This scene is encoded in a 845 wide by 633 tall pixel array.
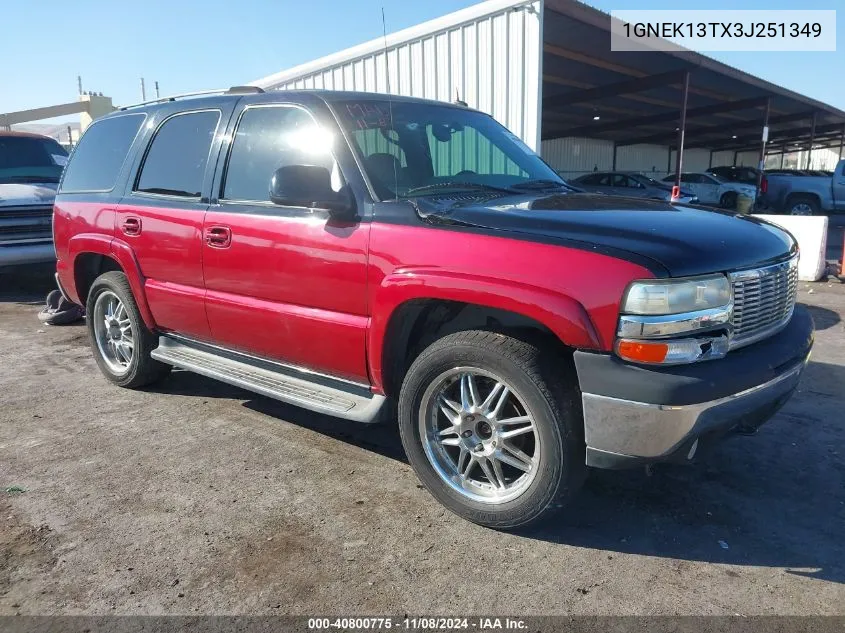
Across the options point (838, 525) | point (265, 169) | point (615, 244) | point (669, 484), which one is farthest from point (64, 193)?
point (838, 525)

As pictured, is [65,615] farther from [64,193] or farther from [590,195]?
[64,193]

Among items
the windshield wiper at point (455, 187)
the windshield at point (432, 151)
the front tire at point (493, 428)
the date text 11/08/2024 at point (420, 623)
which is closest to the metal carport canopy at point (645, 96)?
the windshield at point (432, 151)

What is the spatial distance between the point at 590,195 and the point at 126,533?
285 cm

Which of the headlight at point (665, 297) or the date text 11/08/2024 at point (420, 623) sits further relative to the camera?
the headlight at point (665, 297)

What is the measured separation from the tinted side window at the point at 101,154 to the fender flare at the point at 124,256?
379 millimetres

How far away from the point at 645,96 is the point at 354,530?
23.4 meters

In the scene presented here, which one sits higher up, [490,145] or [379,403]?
[490,145]

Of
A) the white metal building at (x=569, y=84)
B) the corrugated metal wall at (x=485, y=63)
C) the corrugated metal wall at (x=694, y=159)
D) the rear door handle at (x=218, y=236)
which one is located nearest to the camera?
the rear door handle at (x=218, y=236)

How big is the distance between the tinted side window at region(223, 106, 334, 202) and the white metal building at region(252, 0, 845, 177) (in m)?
0.50

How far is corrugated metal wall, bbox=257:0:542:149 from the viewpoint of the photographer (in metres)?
9.02

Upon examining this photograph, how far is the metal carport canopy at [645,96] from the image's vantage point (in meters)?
14.1

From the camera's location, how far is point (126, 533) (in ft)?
9.07

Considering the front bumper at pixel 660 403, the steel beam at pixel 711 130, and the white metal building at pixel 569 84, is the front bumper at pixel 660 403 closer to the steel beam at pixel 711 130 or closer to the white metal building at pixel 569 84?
the white metal building at pixel 569 84

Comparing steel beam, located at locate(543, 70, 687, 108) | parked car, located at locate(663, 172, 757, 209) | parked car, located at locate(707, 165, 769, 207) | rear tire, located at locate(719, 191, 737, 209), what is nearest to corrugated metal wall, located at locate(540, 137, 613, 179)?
parked car, located at locate(707, 165, 769, 207)
